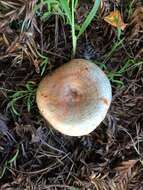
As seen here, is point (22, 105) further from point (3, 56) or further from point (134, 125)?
point (134, 125)

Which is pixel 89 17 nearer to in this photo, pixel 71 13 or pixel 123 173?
pixel 71 13

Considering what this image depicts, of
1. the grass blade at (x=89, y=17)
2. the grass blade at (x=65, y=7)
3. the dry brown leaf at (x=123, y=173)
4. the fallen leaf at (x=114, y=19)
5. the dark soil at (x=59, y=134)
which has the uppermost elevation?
the grass blade at (x=65, y=7)

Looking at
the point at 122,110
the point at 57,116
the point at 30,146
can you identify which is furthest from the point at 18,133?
the point at 122,110

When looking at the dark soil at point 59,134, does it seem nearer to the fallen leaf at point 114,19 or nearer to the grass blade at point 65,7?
the fallen leaf at point 114,19

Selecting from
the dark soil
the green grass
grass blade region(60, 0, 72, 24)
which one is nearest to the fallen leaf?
the dark soil

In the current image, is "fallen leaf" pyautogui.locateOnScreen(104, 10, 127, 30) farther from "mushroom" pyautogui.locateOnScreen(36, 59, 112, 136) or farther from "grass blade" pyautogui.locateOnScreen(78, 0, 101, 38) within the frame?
"mushroom" pyautogui.locateOnScreen(36, 59, 112, 136)

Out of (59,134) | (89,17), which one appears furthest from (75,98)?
(89,17)

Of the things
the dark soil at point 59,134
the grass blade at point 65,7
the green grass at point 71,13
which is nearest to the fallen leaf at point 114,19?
the dark soil at point 59,134
